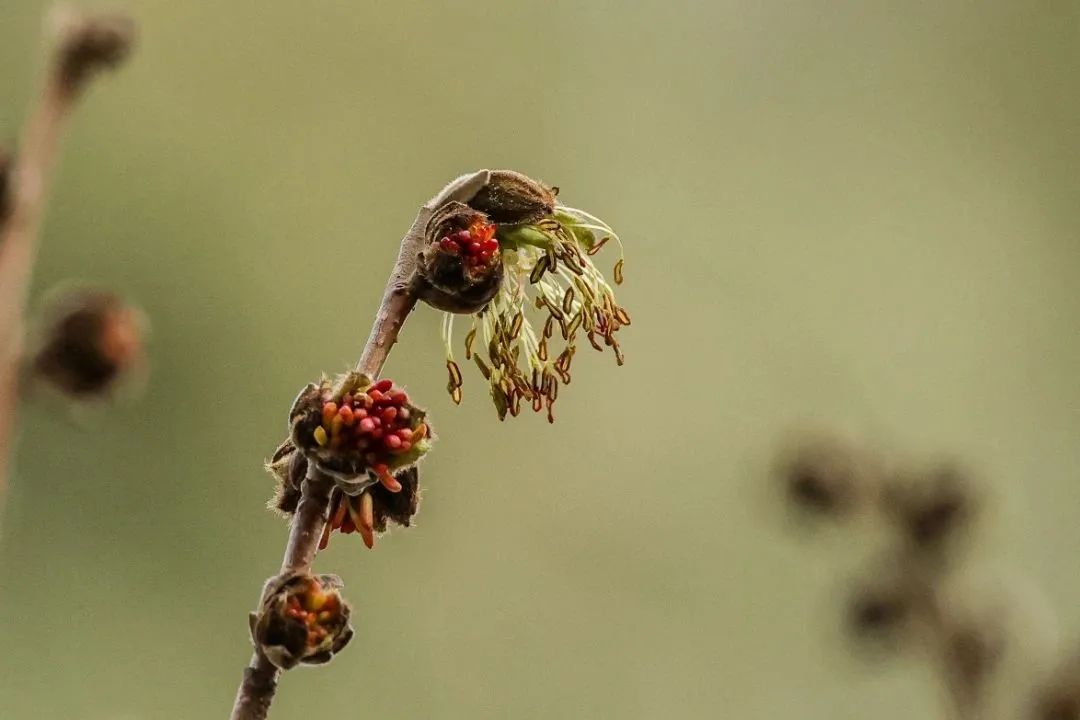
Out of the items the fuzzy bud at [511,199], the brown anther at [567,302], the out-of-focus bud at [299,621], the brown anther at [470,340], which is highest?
the fuzzy bud at [511,199]

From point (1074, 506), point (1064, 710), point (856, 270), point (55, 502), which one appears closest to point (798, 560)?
point (1074, 506)

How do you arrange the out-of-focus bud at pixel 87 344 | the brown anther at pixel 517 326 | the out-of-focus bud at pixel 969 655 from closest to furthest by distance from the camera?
the out-of-focus bud at pixel 87 344, the brown anther at pixel 517 326, the out-of-focus bud at pixel 969 655

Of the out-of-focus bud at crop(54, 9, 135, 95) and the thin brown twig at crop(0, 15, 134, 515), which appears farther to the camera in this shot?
the out-of-focus bud at crop(54, 9, 135, 95)

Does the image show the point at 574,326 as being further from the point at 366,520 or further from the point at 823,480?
the point at 823,480

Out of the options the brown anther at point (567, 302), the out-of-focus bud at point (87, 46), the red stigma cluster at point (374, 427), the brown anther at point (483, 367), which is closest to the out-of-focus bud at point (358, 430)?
the red stigma cluster at point (374, 427)

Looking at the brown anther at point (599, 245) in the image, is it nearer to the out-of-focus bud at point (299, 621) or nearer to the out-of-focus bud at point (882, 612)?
the out-of-focus bud at point (299, 621)

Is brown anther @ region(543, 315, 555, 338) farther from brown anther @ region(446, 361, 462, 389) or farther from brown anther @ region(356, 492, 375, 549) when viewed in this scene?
brown anther @ region(356, 492, 375, 549)

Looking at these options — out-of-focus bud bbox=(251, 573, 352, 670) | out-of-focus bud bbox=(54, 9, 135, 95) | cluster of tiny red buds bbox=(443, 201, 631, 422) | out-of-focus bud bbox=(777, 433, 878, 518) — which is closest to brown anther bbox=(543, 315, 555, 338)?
cluster of tiny red buds bbox=(443, 201, 631, 422)

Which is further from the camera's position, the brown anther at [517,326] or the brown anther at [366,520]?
the brown anther at [517,326]
